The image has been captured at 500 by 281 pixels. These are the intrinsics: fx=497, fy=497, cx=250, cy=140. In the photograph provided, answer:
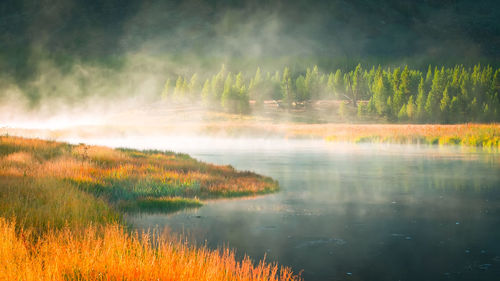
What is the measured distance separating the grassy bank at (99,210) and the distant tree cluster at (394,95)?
11771 cm

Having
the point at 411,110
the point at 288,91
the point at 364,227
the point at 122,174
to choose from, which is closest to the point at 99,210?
the point at 122,174

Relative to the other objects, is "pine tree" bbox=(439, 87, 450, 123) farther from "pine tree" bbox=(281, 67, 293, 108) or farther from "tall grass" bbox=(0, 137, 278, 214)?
"tall grass" bbox=(0, 137, 278, 214)

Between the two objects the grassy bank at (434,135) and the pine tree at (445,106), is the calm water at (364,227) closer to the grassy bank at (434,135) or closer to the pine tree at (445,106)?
the grassy bank at (434,135)

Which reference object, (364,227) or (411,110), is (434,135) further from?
(411,110)

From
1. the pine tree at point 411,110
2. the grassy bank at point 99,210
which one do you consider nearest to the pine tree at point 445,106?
the pine tree at point 411,110

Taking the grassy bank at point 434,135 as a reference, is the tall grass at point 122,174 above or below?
below

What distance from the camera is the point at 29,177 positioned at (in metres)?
20.3

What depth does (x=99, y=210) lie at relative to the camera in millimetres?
16359

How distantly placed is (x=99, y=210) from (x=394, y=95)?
139039mm

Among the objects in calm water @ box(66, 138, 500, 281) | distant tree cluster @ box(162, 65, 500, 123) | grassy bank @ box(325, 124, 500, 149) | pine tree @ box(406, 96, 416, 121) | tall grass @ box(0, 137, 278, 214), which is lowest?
calm water @ box(66, 138, 500, 281)

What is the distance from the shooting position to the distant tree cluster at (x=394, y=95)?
137625 mm

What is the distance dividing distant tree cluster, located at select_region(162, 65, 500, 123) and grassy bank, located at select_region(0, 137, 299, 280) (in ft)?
386

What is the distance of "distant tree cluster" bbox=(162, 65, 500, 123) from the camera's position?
452 ft

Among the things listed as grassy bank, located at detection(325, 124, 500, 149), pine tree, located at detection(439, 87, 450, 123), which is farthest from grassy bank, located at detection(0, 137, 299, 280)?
pine tree, located at detection(439, 87, 450, 123)
